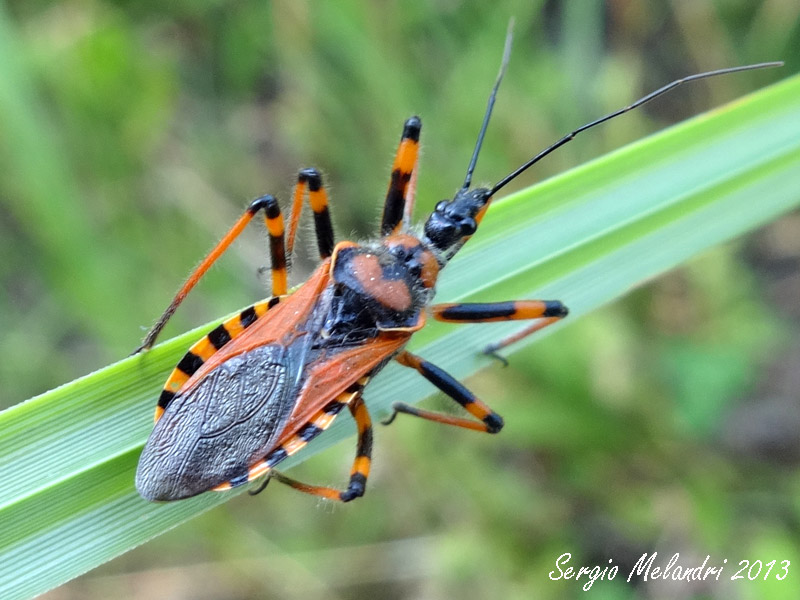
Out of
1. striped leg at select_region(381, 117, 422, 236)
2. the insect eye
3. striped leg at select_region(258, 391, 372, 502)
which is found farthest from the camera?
striped leg at select_region(381, 117, 422, 236)

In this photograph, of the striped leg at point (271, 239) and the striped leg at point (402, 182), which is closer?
the striped leg at point (271, 239)

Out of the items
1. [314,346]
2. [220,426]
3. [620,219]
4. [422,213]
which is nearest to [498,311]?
[620,219]

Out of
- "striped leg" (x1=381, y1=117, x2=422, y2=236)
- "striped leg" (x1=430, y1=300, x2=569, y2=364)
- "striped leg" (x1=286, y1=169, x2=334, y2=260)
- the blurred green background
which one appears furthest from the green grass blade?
the blurred green background

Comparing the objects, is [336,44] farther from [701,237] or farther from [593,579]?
[593,579]

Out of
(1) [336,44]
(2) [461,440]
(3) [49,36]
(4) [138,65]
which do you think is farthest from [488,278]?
(3) [49,36]

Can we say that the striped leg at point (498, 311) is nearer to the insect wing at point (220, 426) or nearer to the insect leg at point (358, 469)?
the insect leg at point (358, 469)

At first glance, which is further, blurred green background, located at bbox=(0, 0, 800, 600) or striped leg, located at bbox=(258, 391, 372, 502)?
blurred green background, located at bbox=(0, 0, 800, 600)

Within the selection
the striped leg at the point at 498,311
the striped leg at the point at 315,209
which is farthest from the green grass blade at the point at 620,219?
the striped leg at the point at 315,209

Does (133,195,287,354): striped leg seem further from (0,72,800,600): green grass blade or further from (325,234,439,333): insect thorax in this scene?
(0,72,800,600): green grass blade
